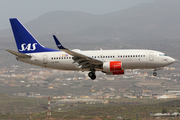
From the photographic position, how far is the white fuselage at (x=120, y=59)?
56688 millimetres

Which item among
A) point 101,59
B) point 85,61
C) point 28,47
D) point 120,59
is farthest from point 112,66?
point 28,47

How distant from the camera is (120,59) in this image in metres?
56.6

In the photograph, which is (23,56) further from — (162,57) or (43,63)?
(162,57)

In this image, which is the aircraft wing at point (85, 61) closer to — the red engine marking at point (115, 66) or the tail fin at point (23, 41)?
the red engine marking at point (115, 66)

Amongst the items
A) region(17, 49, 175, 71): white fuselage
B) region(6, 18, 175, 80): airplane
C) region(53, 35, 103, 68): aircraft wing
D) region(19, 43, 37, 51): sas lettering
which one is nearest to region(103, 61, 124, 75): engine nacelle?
region(6, 18, 175, 80): airplane

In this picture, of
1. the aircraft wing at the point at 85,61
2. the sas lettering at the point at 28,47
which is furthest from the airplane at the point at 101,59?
the sas lettering at the point at 28,47

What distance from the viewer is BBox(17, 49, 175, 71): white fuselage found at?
56.7m

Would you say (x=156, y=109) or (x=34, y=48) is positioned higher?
(x=34, y=48)

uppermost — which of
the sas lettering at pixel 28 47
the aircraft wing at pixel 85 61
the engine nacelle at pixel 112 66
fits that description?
the sas lettering at pixel 28 47

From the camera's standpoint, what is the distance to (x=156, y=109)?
13762 cm

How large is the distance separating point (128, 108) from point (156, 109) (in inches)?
495

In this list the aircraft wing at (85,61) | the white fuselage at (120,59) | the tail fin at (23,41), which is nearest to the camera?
the aircraft wing at (85,61)

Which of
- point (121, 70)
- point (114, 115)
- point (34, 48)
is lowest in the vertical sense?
point (114, 115)

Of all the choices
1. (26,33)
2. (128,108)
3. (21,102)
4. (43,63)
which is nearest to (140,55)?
(43,63)
